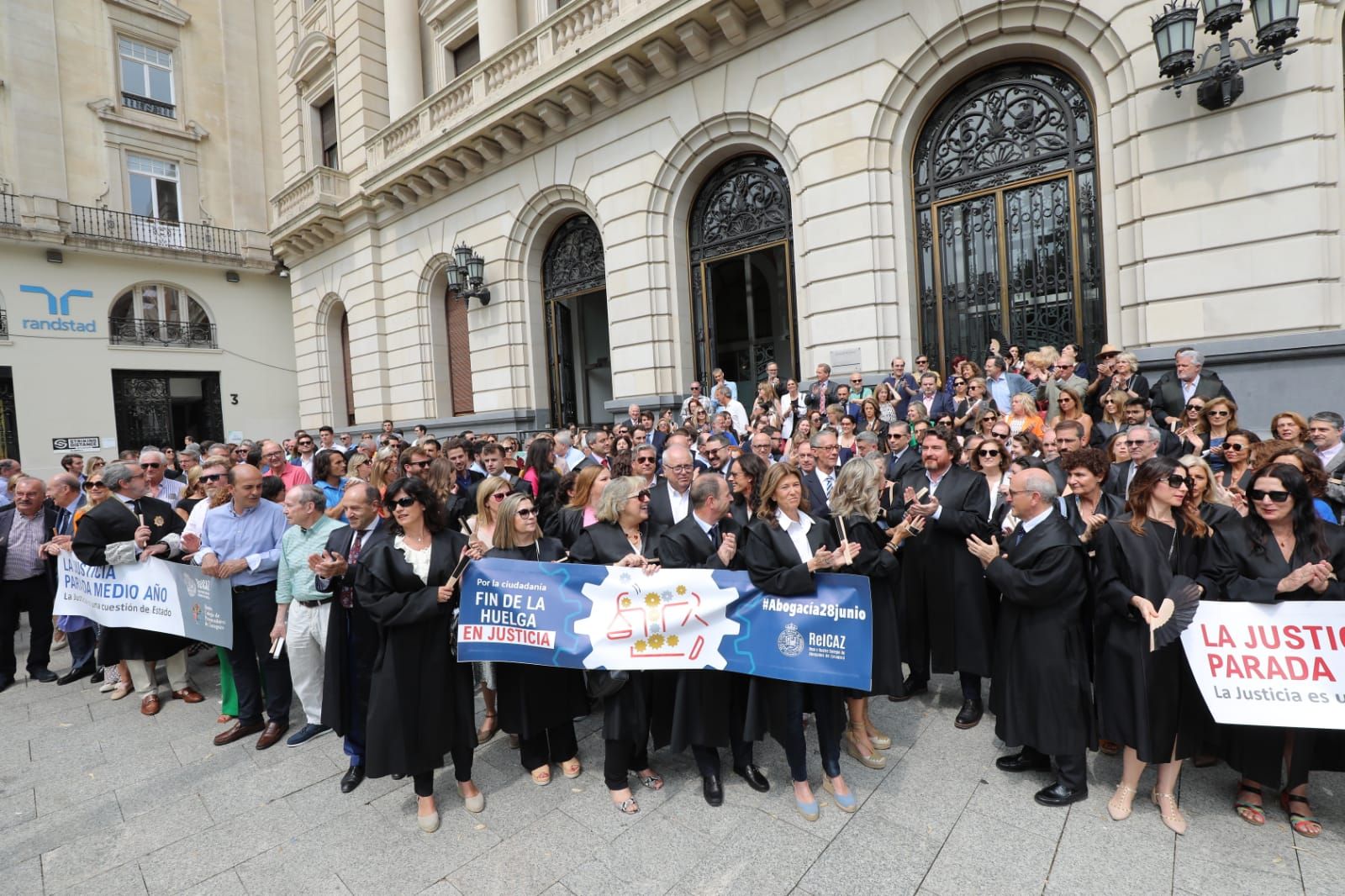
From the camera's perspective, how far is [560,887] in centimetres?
333

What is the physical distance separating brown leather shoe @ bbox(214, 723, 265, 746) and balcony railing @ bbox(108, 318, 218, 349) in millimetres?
24497

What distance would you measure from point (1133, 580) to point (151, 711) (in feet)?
24.9

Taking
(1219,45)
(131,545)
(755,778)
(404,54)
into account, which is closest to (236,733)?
(131,545)

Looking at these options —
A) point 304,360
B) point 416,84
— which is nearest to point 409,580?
point 416,84

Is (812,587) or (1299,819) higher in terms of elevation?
(812,587)

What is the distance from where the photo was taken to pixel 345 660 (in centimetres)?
444

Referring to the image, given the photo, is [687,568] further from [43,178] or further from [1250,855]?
[43,178]

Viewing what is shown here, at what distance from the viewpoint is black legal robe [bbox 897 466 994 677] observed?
4820 millimetres

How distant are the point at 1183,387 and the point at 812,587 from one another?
6.34 metres

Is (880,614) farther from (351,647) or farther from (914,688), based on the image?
(351,647)

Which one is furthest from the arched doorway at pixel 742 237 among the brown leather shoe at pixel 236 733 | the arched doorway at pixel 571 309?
the brown leather shoe at pixel 236 733

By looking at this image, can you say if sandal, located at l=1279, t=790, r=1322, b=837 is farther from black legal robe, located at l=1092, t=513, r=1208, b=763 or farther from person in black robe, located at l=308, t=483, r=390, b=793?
person in black robe, located at l=308, t=483, r=390, b=793

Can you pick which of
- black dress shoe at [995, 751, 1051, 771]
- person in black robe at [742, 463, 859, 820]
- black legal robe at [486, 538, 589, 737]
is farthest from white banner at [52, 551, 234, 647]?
black dress shoe at [995, 751, 1051, 771]

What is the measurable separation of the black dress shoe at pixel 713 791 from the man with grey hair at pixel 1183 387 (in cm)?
660
